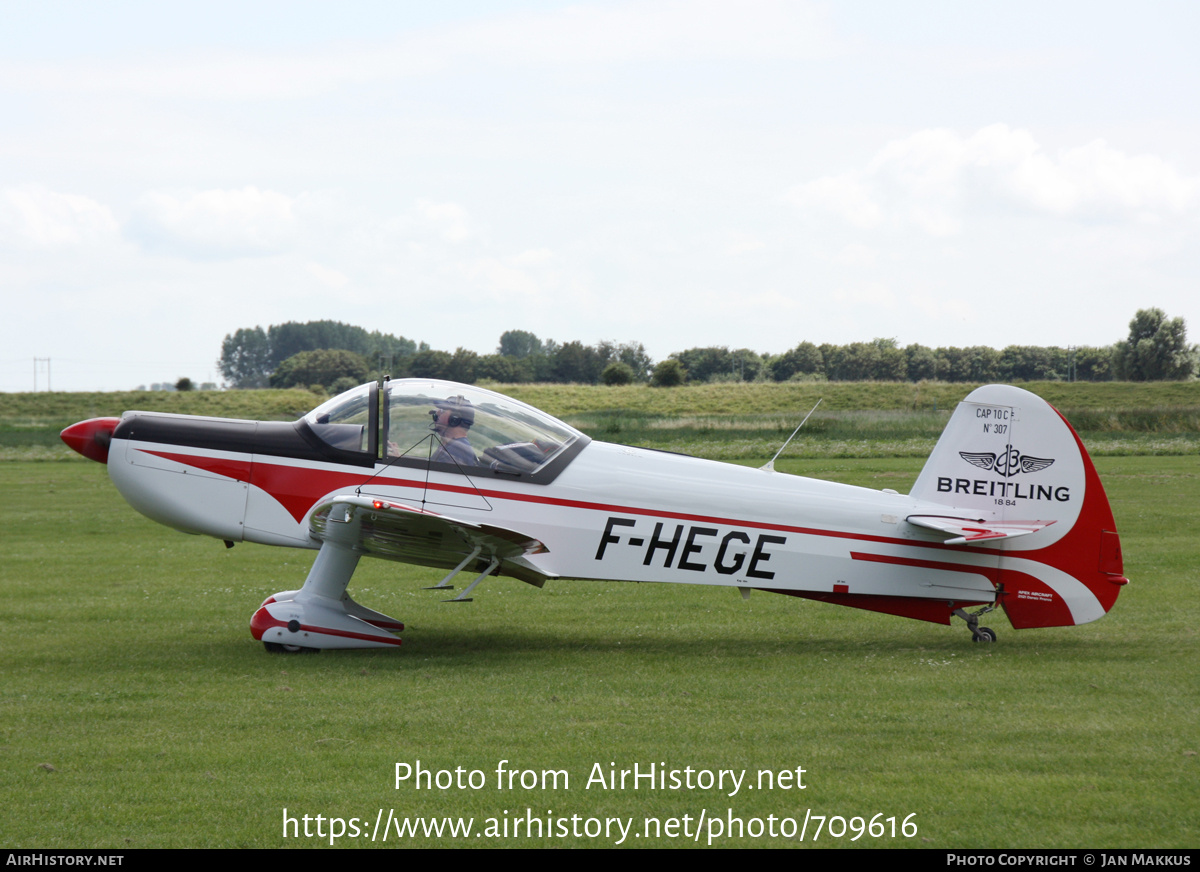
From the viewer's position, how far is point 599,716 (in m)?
5.88

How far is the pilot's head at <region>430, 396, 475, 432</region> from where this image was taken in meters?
7.74

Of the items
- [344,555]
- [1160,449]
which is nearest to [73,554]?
[344,555]

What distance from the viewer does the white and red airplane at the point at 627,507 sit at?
7.58 m

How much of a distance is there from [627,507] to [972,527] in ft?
8.87

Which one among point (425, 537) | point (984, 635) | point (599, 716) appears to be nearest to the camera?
point (599, 716)

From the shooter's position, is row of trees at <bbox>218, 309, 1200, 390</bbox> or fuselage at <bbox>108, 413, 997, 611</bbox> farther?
row of trees at <bbox>218, 309, 1200, 390</bbox>

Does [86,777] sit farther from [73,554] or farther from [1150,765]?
[73,554]

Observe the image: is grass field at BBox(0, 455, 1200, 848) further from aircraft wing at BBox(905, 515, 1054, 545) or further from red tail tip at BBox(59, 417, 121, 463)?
red tail tip at BBox(59, 417, 121, 463)

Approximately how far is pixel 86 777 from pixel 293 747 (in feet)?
3.33

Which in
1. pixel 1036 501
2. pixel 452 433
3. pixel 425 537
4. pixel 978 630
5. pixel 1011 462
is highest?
pixel 452 433

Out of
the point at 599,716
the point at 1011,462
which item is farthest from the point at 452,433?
the point at 1011,462

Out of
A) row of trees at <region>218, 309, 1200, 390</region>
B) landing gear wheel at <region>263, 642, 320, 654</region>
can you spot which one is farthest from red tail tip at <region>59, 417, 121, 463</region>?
row of trees at <region>218, 309, 1200, 390</region>

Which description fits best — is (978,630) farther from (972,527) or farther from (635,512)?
(635,512)

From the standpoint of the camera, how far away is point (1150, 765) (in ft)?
16.1
